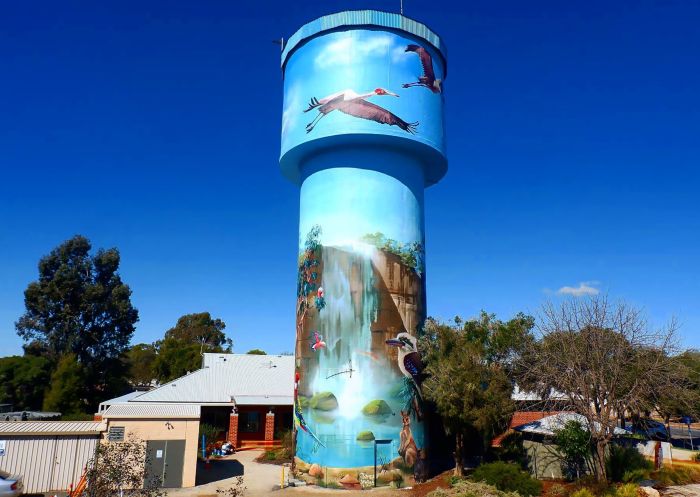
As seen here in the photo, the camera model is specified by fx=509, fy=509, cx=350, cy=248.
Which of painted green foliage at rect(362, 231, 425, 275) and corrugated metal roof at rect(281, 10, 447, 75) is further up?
corrugated metal roof at rect(281, 10, 447, 75)

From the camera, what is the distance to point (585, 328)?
22484 mm

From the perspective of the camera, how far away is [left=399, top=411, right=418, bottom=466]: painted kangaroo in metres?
22.9

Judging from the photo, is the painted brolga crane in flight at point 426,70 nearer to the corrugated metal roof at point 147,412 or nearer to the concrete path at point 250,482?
the corrugated metal roof at point 147,412

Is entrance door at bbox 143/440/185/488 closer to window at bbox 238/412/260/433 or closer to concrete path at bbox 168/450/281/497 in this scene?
concrete path at bbox 168/450/281/497

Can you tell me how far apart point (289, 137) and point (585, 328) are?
55.5 ft

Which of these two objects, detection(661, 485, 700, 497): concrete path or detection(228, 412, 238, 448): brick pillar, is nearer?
detection(661, 485, 700, 497): concrete path

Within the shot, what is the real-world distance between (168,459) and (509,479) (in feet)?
45.4

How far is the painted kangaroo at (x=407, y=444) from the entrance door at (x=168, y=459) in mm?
→ 9538

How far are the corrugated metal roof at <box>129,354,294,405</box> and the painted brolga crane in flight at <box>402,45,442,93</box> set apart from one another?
70.7 ft

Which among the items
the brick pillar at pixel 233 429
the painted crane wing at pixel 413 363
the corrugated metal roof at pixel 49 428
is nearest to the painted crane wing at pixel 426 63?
the painted crane wing at pixel 413 363

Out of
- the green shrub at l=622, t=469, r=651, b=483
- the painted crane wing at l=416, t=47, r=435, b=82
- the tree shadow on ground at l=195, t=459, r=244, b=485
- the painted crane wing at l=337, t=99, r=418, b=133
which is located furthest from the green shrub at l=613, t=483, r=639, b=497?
the painted crane wing at l=416, t=47, r=435, b=82

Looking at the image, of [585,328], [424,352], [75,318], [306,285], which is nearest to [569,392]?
[585,328]

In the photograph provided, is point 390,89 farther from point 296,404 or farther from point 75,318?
point 75,318

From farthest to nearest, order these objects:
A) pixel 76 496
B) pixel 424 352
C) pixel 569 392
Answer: pixel 424 352 < pixel 569 392 < pixel 76 496
